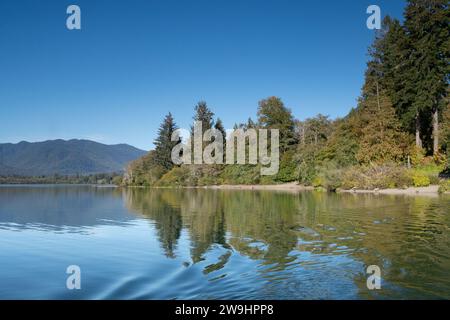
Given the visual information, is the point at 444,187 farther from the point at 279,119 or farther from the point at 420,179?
the point at 279,119

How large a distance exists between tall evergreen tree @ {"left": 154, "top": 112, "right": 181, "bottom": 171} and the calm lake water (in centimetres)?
5631

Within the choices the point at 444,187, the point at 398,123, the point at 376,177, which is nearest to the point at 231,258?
the point at 444,187

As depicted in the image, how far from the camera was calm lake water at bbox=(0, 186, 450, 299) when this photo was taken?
6.24 metres

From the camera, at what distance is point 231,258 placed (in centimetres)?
859

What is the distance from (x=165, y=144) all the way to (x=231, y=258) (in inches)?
2581

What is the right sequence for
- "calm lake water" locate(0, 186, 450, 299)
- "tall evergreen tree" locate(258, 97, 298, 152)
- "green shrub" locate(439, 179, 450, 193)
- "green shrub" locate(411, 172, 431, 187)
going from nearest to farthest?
1. "calm lake water" locate(0, 186, 450, 299)
2. "green shrub" locate(439, 179, 450, 193)
3. "green shrub" locate(411, 172, 431, 187)
4. "tall evergreen tree" locate(258, 97, 298, 152)

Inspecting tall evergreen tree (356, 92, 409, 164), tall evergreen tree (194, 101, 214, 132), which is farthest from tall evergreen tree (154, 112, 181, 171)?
tall evergreen tree (356, 92, 409, 164)

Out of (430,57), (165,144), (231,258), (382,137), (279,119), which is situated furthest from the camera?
(165,144)

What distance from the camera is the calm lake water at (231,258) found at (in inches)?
246

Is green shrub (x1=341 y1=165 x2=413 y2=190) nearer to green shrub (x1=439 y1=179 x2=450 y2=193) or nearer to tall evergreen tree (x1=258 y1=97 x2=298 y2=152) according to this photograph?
green shrub (x1=439 y1=179 x2=450 y2=193)

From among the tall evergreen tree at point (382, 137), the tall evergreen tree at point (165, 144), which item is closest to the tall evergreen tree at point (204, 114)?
the tall evergreen tree at point (165, 144)

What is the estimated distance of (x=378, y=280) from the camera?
6.64 meters
